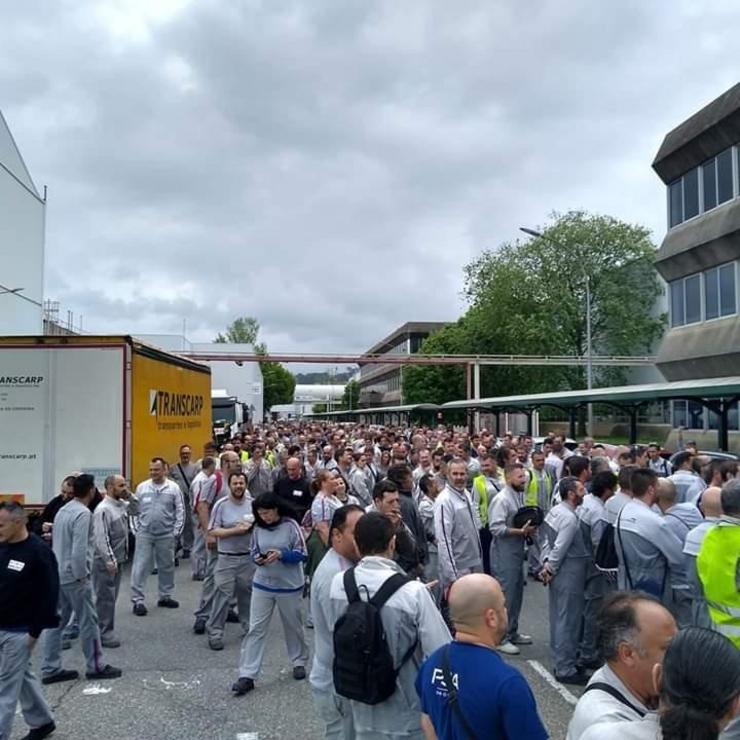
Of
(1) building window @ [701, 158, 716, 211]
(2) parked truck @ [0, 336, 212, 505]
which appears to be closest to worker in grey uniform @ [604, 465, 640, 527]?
(2) parked truck @ [0, 336, 212, 505]

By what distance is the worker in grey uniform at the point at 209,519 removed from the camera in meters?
7.92

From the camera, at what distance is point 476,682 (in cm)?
250

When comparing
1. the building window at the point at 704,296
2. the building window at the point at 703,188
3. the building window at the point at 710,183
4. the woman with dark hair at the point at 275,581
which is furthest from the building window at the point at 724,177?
the woman with dark hair at the point at 275,581

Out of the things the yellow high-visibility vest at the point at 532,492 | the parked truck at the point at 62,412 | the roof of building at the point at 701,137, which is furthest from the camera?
the roof of building at the point at 701,137

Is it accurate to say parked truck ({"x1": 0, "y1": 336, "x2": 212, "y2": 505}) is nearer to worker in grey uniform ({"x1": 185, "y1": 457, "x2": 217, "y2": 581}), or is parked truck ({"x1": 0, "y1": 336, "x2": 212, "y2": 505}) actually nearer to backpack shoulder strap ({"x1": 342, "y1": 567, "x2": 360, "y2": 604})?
worker in grey uniform ({"x1": 185, "y1": 457, "x2": 217, "y2": 581})

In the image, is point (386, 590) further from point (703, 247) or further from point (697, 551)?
point (703, 247)

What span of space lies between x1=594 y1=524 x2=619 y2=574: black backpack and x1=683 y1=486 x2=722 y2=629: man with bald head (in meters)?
0.82

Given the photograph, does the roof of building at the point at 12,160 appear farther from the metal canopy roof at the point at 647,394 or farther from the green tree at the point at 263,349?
the green tree at the point at 263,349

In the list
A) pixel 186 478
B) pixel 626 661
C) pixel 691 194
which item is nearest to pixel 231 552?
pixel 186 478

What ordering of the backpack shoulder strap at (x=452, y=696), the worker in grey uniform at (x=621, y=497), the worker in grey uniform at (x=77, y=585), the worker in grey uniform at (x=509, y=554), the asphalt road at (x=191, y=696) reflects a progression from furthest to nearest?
1. the worker in grey uniform at (x=509, y=554)
2. the worker in grey uniform at (x=77, y=585)
3. the worker in grey uniform at (x=621, y=497)
4. the asphalt road at (x=191, y=696)
5. the backpack shoulder strap at (x=452, y=696)

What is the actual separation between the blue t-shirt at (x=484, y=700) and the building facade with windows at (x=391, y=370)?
80.2 meters

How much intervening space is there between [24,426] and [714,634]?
33.9 feet

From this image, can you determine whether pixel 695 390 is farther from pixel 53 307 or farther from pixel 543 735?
pixel 53 307

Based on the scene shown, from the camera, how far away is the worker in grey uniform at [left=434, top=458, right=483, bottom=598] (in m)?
6.56
